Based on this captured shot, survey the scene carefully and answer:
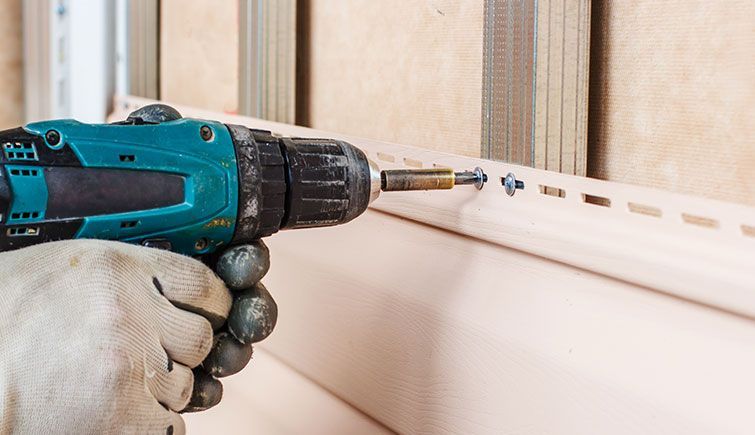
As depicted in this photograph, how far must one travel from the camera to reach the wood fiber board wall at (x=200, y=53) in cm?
162

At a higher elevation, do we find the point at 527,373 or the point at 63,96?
the point at 63,96

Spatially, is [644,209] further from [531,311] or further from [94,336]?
[94,336]

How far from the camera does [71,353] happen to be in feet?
2.42

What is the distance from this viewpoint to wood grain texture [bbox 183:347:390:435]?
1.13 m

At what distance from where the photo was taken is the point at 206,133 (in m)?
0.85

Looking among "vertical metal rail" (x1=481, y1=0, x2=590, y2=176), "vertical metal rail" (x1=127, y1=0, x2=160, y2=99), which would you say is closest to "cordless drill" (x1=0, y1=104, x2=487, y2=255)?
"vertical metal rail" (x1=481, y1=0, x2=590, y2=176)

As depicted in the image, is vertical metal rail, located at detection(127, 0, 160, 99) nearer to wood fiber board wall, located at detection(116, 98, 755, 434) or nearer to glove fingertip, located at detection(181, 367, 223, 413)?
wood fiber board wall, located at detection(116, 98, 755, 434)

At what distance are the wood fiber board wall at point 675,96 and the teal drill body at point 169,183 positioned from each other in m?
0.25

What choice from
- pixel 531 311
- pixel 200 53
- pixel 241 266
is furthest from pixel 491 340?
pixel 200 53

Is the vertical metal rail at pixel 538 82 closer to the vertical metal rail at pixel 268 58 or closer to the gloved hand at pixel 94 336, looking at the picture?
the gloved hand at pixel 94 336

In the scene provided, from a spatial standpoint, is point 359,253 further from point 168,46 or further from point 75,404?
point 168,46

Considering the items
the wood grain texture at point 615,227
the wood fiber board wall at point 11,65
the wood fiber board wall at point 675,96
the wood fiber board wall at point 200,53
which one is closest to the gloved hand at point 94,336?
the wood grain texture at point 615,227

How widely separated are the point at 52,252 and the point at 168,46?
44.2 inches

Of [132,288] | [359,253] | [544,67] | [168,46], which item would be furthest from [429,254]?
[168,46]
